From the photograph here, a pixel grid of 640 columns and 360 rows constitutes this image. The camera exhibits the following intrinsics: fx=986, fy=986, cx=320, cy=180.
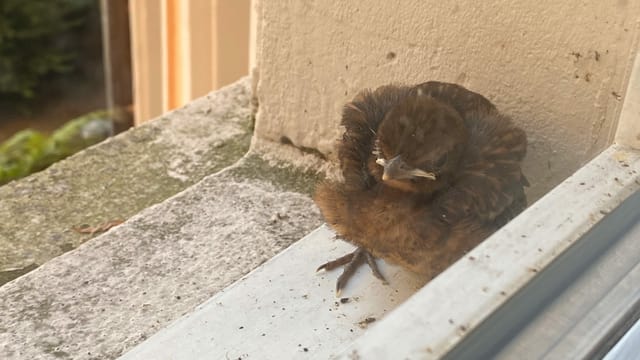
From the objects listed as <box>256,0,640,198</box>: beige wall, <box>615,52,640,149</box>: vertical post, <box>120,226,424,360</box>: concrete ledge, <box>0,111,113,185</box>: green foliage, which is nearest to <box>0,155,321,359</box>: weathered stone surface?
<box>120,226,424,360</box>: concrete ledge

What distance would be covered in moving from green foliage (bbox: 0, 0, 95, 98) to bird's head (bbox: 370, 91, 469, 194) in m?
4.74

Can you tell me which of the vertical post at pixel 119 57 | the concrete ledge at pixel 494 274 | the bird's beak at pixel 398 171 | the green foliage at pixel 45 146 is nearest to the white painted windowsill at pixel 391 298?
the concrete ledge at pixel 494 274

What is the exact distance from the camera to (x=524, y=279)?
4.01 ft

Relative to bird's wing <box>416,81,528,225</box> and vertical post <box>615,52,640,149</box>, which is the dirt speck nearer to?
bird's wing <box>416,81,528,225</box>

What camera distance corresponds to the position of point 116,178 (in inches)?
97.3

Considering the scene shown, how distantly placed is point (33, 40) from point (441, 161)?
5.00 meters

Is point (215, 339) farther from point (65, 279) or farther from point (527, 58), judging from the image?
point (527, 58)

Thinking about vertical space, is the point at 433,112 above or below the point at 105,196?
above

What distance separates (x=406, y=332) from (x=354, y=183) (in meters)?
0.70

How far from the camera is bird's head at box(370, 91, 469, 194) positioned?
165cm

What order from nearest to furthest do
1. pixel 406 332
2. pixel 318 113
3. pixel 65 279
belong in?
pixel 406 332 → pixel 65 279 → pixel 318 113

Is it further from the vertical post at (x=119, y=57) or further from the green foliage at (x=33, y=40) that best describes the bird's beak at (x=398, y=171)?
the green foliage at (x=33, y=40)

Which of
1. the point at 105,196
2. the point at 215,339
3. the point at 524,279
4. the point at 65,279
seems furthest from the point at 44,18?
the point at 524,279

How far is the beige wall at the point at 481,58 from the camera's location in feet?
5.77
